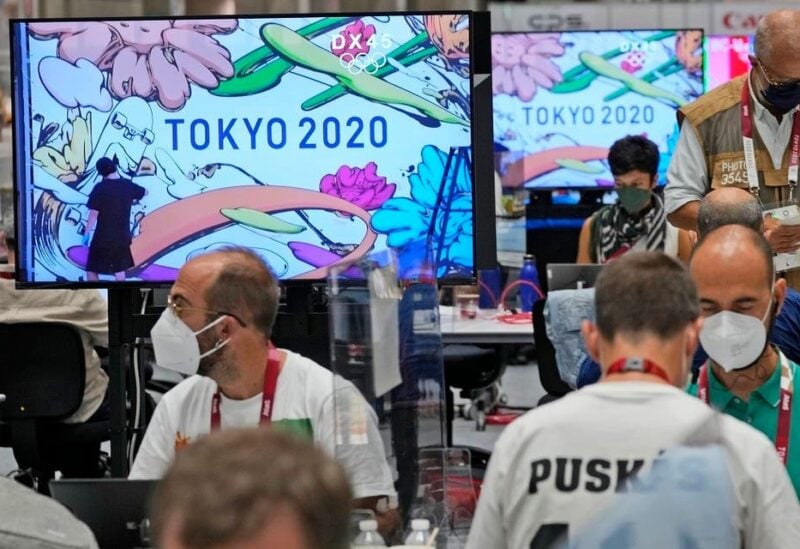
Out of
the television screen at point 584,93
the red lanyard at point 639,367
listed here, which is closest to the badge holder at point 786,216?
the red lanyard at point 639,367

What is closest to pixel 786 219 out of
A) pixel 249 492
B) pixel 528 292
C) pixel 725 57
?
pixel 528 292

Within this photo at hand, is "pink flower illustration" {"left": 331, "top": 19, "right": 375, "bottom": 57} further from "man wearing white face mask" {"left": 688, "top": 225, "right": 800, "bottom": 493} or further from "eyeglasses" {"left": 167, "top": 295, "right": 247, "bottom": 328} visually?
"man wearing white face mask" {"left": 688, "top": 225, "right": 800, "bottom": 493}

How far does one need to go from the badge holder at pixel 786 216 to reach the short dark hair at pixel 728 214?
0.47 m

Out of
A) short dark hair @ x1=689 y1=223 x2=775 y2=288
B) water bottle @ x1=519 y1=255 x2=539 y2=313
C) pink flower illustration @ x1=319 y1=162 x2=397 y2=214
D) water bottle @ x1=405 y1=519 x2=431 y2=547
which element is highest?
pink flower illustration @ x1=319 y1=162 x2=397 y2=214

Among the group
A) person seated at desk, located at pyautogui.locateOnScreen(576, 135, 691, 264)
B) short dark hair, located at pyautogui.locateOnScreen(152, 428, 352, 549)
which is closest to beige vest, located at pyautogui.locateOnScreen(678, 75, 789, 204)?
person seated at desk, located at pyautogui.locateOnScreen(576, 135, 691, 264)

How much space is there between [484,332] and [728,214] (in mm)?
2565

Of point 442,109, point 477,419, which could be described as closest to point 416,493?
point 442,109

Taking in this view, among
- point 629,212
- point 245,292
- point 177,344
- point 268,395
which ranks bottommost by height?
point 268,395

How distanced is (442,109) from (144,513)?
6.21ft

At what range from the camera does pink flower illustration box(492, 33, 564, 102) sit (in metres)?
11.0

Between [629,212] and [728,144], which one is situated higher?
[728,144]

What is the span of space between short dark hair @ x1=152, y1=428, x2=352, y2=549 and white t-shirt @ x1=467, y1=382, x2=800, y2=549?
0.88 meters

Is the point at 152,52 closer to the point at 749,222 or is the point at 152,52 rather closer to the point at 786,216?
the point at 749,222

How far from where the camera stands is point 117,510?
276cm
